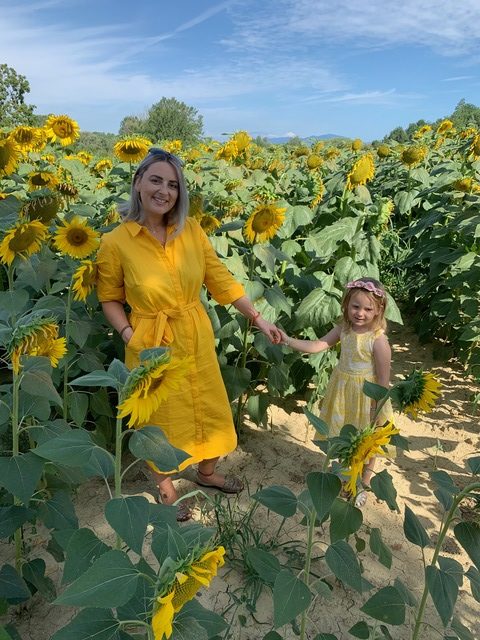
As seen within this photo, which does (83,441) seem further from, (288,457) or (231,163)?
(231,163)

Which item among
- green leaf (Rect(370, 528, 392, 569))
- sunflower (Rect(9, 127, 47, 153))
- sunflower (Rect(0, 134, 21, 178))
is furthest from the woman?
sunflower (Rect(9, 127, 47, 153))

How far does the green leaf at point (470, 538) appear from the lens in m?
1.10

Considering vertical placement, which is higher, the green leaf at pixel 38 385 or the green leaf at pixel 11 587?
the green leaf at pixel 38 385

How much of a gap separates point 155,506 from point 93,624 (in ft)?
0.81

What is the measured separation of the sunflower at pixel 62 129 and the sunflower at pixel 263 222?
234 centimetres

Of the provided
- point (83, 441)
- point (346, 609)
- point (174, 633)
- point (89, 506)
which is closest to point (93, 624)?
point (174, 633)

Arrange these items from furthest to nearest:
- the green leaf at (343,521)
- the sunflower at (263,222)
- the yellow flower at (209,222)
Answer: the yellow flower at (209,222) < the sunflower at (263,222) < the green leaf at (343,521)

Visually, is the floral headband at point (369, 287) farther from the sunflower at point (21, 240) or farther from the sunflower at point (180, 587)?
the sunflower at point (180, 587)

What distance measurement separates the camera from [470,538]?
3.65 feet

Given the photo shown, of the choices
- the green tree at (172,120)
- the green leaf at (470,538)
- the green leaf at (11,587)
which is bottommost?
the green leaf at (11,587)

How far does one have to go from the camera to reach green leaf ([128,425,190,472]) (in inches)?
39.2

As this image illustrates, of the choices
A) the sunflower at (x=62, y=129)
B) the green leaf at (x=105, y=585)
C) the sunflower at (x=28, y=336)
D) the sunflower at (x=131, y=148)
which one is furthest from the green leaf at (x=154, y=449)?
the sunflower at (x=62, y=129)

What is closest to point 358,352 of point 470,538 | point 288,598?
point 470,538

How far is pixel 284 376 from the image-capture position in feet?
8.84
